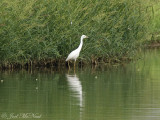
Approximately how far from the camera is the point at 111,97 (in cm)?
1330

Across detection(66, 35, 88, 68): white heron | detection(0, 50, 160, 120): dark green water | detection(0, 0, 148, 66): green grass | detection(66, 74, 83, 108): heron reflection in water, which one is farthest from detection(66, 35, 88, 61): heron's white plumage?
detection(66, 74, 83, 108): heron reflection in water

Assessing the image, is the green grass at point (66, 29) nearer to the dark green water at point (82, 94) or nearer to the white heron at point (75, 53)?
the white heron at point (75, 53)

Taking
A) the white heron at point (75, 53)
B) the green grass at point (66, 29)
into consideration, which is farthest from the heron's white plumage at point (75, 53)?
the green grass at point (66, 29)

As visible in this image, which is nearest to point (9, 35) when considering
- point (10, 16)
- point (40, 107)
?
point (10, 16)

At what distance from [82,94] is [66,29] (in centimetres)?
683

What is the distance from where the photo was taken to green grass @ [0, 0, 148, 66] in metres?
19.1

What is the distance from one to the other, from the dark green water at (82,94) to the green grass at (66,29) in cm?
76

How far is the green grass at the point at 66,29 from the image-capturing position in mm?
19125

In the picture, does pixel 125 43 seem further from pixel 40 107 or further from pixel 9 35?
pixel 40 107

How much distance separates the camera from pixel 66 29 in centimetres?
2047

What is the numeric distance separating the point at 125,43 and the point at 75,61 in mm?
2558

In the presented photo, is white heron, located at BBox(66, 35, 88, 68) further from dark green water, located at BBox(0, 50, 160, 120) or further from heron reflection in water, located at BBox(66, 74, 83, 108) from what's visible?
heron reflection in water, located at BBox(66, 74, 83, 108)

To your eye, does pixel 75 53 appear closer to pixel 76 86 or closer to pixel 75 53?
pixel 75 53

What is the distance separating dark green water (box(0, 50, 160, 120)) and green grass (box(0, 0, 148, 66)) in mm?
765
